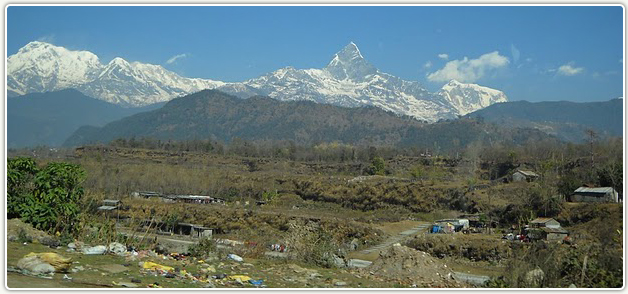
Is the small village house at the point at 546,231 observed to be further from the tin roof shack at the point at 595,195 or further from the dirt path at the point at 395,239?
the dirt path at the point at 395,239

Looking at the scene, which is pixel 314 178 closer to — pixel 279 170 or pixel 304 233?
pixel 279 170

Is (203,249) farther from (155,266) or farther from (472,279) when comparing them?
(472,279)

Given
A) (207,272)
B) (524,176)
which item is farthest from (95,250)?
(524,176)

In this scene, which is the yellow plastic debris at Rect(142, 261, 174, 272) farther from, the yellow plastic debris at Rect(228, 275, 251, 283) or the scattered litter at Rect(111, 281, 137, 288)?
the scattered litter at Rect(111, 281, 137, 288)

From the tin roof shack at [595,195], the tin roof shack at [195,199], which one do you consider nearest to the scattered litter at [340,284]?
the tin roof shack at [595,195]

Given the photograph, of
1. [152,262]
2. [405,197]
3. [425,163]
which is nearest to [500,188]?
[405,197]
